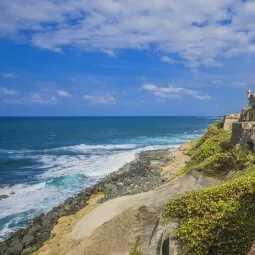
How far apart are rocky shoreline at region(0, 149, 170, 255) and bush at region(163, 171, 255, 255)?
34.8 feet

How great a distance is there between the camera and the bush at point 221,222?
11.7m

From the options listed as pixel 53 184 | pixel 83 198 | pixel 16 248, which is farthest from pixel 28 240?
pixel 53 184

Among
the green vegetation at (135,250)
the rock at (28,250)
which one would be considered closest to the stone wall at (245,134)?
the green vegetation at (135,250)

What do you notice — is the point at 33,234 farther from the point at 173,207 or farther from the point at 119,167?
the point at 119,167

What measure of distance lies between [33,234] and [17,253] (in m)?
2.23

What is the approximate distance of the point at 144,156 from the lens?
54.8 m

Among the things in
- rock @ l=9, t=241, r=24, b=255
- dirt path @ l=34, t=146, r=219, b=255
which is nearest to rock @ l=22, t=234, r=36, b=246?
rock @ l=9, t=241, r=24, b=255

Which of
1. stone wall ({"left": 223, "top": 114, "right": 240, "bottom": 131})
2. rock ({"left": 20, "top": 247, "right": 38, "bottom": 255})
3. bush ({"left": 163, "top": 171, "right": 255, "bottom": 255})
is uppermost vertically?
stone wall ({"left": 223, "top": 114, "right": 240, "bottom": 131})

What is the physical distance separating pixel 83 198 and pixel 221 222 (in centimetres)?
1924

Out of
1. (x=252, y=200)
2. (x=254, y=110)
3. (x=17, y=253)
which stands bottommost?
(x=17, y=253)

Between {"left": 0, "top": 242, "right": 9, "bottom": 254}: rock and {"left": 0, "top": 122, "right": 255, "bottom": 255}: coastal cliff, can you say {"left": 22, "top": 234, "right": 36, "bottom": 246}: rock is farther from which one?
{"left": 0, "top": 242, "right": 9, "bottom": 254}: rock

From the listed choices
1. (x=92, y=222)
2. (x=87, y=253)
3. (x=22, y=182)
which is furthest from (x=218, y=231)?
(x=22, y=182)

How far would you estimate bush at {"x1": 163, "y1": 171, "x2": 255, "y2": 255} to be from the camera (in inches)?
461

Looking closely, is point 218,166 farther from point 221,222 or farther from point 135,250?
point 135,250
